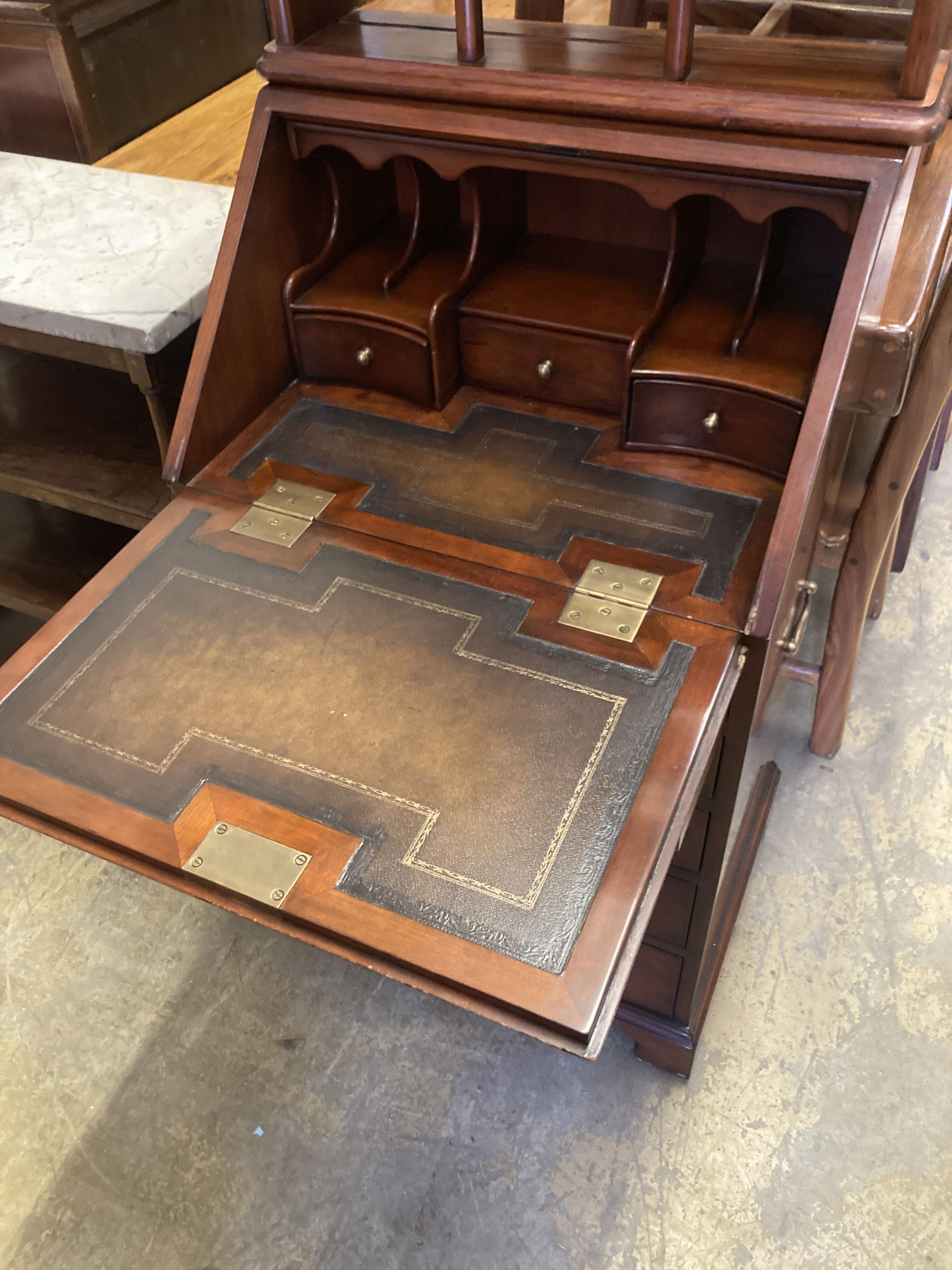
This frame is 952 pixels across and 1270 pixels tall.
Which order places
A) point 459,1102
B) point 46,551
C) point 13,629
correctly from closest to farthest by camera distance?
point 459,1102
point 46,551
point 13,629

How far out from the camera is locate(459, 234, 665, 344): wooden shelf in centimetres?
125

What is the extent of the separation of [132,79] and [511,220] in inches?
95.8

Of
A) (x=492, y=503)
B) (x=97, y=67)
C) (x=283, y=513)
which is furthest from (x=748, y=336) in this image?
(x=97, y=67)

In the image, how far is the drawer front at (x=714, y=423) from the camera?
114 cm

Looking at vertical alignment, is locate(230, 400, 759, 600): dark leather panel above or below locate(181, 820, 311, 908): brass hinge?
above

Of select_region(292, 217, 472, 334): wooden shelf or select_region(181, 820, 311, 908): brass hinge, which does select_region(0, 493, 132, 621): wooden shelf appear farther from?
select_region(181, 820, 311, 908): brass hinge

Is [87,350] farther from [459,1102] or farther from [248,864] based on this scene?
[459,1102]

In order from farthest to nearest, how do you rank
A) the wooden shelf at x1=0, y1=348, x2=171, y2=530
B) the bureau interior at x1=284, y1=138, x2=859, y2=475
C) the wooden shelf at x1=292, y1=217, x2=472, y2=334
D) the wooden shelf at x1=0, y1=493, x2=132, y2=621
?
the wooden shelf at x1=0, y1=493, x2=132, y2=621, the wooden shelf at x1=0, y1=348, x2=171, y2=530, the wooden shelf at x1=292, y1=217, x2=472, y2=334, the bureau interior at x1=284, y1=138, x2=859, y2=475

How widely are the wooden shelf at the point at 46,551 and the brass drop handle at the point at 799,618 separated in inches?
54.9

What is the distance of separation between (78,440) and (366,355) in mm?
865

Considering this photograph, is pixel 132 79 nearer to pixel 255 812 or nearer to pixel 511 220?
pixel 511 220

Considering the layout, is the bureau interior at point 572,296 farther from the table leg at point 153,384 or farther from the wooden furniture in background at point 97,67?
the wooden furniture in background at point 97,67

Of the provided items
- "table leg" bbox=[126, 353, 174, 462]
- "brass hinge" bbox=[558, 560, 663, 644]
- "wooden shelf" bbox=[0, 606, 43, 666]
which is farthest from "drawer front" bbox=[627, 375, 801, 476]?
"wooden shelf" bbox=[0, 606, 43, 666]

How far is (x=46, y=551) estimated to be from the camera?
87.7 inches
